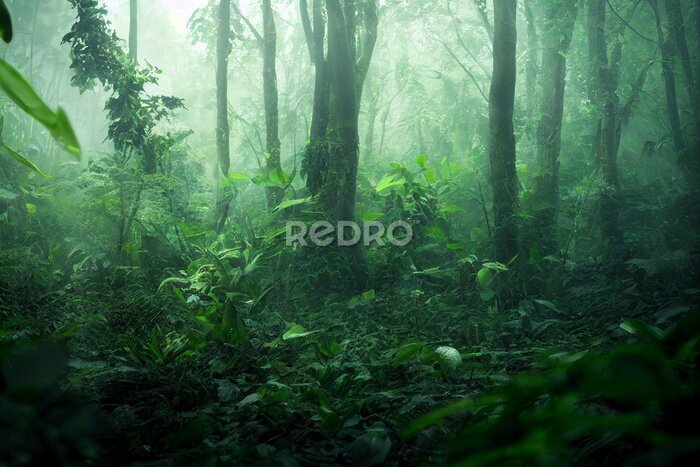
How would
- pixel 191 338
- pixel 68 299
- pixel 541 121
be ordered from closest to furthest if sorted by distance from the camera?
pixel 191 338
pixel 68 299
pixel 541 121

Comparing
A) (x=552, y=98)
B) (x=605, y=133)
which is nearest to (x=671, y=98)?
(x=605, y=133)

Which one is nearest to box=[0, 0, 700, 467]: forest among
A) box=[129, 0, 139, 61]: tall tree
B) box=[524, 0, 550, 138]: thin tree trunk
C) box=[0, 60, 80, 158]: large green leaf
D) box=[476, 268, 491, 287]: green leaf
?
box=[0, 60, 80, 158]: large green leaf

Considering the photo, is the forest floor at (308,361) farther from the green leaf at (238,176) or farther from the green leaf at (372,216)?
the green leaf at (238,176)

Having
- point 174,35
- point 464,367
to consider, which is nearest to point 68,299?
point 464,367

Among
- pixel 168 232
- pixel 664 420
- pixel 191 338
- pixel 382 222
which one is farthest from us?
pixel 168 232

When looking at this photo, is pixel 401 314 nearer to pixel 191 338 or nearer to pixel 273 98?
pixel 191 338

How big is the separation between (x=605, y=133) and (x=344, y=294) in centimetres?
561

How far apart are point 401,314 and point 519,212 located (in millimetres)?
1898

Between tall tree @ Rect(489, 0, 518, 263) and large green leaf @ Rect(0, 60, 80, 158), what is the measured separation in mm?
4871

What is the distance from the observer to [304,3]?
901 centimetres

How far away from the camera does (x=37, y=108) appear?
3.60 feet

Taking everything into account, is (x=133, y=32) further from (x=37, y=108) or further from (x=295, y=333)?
(x=37, y=108)

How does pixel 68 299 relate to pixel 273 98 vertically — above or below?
below

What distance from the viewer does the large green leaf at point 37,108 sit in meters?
1.03
